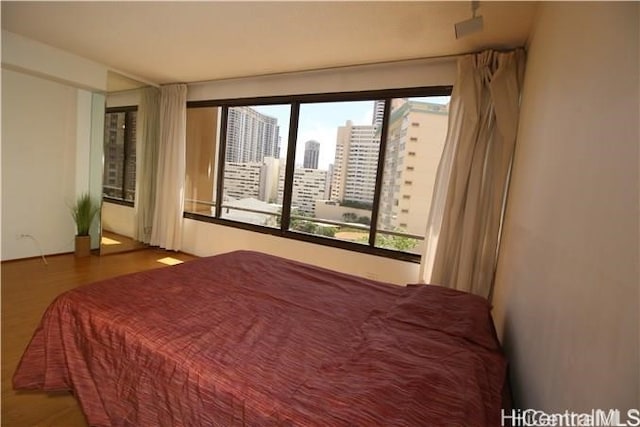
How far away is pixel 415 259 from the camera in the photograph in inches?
127

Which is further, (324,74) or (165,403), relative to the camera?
(324,74)

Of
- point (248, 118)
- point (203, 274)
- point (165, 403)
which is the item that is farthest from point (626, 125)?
point (248, 118)

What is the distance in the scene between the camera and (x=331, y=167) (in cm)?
379

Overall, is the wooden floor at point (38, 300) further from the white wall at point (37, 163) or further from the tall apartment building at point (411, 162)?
the tall apartment building at point (411, 162)

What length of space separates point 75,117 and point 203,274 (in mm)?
3678

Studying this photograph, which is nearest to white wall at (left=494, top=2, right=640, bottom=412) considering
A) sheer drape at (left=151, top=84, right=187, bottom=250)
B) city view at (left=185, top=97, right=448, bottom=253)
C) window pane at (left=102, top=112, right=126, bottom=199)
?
city view at (left=185, top=97, right=448, bottom=253)

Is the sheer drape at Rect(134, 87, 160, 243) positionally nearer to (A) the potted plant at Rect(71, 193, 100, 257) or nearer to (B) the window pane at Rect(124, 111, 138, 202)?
(B) the window pane at Rect(124, 111, 138, 202)

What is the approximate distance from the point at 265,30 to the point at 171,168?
9.33 ft

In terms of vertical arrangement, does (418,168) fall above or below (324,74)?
below

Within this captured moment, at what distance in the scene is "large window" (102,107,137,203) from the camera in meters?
4.52

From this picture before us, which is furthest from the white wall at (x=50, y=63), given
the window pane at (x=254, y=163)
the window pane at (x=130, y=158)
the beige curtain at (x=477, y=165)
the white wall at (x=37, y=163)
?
the beige curtain at (x=477, y=165)

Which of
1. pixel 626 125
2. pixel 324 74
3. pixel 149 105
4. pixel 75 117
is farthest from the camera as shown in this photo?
pixel 149 105

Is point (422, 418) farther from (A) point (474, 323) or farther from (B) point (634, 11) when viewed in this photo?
(B) point (634, 11)

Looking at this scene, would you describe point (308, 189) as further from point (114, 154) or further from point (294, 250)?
point (114, 154)
